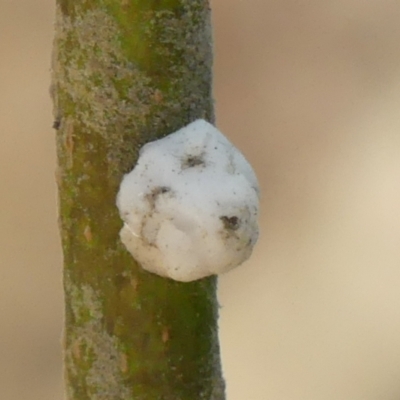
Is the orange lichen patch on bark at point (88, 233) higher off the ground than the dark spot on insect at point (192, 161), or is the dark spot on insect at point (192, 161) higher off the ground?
the dark spot on insect at point (192, 161)

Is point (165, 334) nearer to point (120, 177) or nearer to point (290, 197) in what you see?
point (120, 177)

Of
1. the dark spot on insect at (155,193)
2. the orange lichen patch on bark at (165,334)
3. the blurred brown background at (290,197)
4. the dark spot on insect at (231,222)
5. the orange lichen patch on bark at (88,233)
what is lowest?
the orange lichen patch on bark at (165,334)

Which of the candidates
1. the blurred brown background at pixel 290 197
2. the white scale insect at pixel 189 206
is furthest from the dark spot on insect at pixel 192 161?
the blurred brown background at pixel 290 197

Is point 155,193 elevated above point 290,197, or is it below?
below

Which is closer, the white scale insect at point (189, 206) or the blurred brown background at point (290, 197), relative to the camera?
the white scale insect at point (189, 206)

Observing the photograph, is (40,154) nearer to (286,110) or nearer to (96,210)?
(286,110)

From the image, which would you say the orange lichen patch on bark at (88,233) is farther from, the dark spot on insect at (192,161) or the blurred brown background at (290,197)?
the blurred brown background at (290,197)

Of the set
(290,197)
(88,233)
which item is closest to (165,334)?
(88,233)
